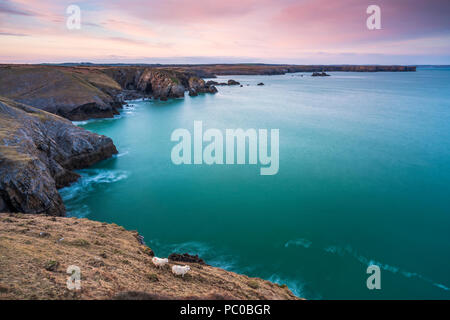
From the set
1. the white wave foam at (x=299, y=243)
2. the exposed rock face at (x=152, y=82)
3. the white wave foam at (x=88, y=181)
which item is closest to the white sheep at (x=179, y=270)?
the white wave foam at (x=299, y=243)

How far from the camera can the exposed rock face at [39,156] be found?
1470 centimetres

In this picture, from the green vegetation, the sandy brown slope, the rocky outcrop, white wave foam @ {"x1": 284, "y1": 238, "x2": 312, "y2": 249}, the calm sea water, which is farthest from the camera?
the rocky outcrop

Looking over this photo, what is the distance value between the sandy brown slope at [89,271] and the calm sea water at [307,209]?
4.58 metres

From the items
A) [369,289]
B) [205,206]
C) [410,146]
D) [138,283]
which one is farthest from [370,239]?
[410,146]

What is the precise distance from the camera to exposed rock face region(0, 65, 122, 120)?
47.9 metres

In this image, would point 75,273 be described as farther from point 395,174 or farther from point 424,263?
point 395,174

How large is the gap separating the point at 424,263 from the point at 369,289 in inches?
172

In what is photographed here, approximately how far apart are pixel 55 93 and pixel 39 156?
122ft

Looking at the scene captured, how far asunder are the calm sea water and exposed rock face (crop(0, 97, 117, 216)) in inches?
72.1

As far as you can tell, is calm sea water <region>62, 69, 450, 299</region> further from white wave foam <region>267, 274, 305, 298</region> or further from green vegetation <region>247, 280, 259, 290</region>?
green vegetation <region>247, 280, 259, 290</region>

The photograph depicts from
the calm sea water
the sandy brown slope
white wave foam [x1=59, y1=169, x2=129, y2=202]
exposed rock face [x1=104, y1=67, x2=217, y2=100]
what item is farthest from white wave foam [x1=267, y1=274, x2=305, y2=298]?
exposed rock face [x1=104, y1=67, x2=217, y2=100]

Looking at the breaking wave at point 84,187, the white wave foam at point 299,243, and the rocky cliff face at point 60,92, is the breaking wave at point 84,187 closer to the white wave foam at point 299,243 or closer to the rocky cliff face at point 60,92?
the white wave foam at point 299,243

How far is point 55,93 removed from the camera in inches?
1954

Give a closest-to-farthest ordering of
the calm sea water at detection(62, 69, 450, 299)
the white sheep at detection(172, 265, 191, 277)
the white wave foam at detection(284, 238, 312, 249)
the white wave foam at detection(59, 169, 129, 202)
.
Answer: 1. the white sheep at detection(172, 265, 191, 277)
2. the calm sea water at detection(62, 69, 450, 299)
3. the white wave foam at detection(284, 238, 312, 249)
4. the white wave foam at detection(59, 169, 129, 202)
